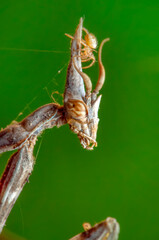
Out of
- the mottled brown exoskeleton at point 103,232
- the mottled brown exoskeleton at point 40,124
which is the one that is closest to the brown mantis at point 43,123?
the mottled brown exoskeleton at point 40,124

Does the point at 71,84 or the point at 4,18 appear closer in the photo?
the point at 71,84

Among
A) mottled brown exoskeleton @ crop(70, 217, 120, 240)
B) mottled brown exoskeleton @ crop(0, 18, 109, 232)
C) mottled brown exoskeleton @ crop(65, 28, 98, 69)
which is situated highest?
mottled brown exoskeleton @ crop(65, 28, 98, 69)

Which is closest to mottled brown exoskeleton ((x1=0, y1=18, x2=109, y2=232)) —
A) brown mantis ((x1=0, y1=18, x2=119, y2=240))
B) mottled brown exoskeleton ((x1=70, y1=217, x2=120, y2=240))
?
brown mantis ((x1=0, y1=18, x2=119, y2=240))

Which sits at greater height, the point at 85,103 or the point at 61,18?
the point at 61,18

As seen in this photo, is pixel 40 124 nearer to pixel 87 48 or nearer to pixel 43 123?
pixel 43 123

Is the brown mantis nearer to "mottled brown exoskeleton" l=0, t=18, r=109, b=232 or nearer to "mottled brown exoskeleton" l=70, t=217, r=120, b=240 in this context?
"mottled brown exoskeleton" l=0, t=18, r=109, b=232

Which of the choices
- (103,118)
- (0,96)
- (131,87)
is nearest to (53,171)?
(103,118)

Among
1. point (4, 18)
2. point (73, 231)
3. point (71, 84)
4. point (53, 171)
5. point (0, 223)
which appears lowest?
point (73, 231)

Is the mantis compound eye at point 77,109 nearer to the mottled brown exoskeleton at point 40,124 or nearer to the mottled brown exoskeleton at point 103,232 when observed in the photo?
the mottled brown exoskeleton at point 40,124

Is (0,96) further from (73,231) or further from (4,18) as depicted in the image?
(73,231)
